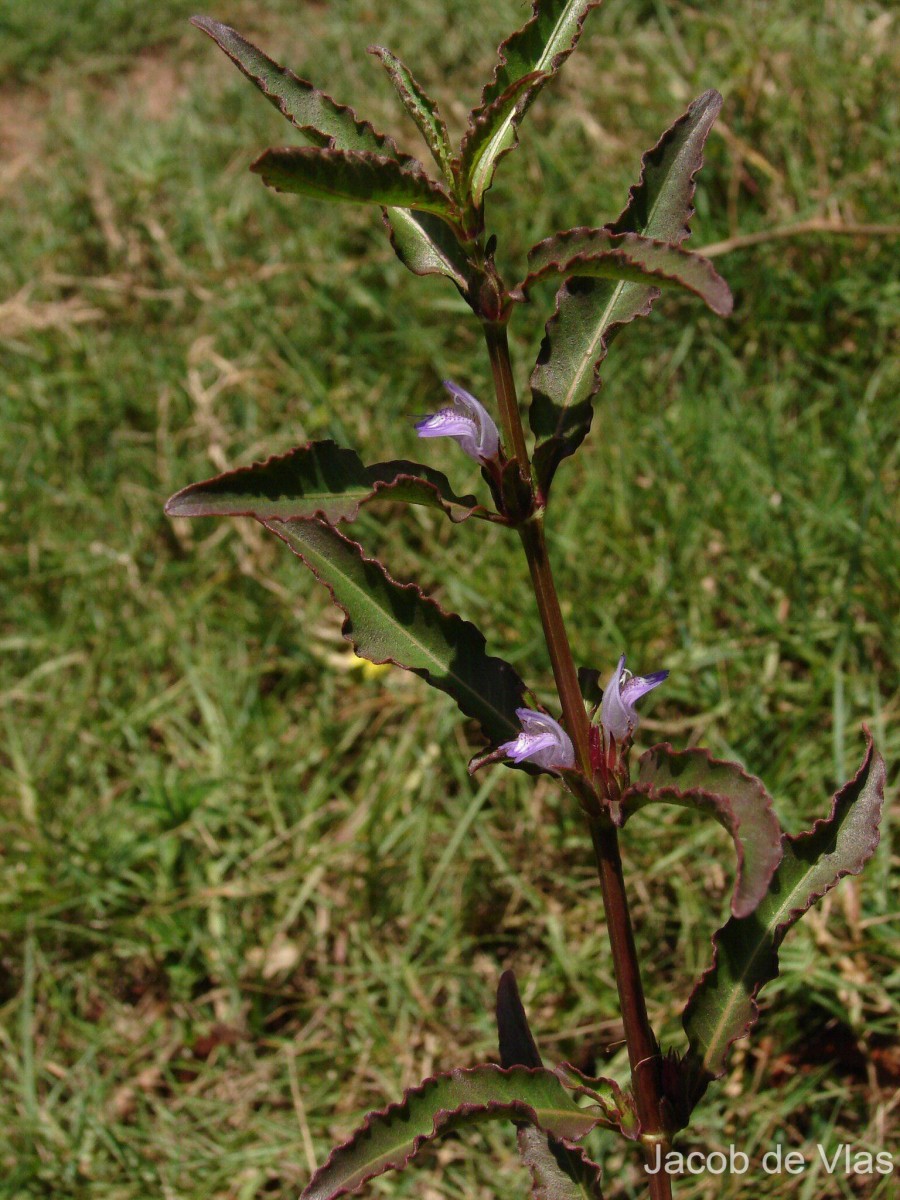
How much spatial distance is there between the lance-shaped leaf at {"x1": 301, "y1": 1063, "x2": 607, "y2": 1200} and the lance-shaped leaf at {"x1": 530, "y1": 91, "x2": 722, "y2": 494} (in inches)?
26.5

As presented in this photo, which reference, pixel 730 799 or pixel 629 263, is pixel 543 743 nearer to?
pixel 730 799

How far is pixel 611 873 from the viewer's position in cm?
139

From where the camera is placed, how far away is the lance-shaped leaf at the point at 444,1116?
1.28 m

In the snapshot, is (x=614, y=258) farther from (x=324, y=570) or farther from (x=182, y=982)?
(x=182, y=982)

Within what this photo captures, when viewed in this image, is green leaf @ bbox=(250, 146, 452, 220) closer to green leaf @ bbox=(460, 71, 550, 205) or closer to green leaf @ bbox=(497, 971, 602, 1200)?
green leaf @ bbox=(460, 71, 550, 205)

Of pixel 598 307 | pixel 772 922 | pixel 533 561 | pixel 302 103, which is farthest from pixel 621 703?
pixel 302 103

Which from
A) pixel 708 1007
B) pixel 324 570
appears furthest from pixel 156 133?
pixel 708 1007

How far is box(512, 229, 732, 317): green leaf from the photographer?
1.05m

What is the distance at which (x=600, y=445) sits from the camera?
10.4ft

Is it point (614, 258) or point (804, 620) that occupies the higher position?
point (614, 258)

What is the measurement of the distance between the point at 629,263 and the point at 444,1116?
0.88m

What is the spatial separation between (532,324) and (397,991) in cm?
190

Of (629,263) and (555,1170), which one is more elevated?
(629,263)

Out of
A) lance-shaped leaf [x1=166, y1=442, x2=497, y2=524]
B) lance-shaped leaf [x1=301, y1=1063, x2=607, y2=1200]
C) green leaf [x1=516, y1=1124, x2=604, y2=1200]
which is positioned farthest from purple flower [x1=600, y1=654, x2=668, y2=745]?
green leaf [x1=516, y1=1124, x2=604, y2=1200]
